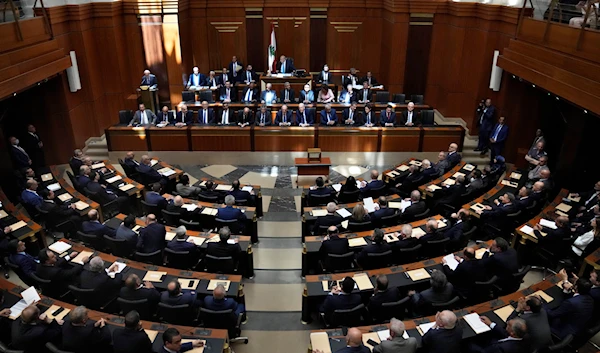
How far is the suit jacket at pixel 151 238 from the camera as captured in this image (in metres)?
7.34

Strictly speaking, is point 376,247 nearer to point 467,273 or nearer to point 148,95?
point 467,273

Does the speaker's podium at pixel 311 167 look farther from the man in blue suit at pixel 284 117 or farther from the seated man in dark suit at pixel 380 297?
the seated man in dark suit at pixel 380 297

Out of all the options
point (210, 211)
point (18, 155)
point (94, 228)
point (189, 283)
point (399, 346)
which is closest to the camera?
point (399, 346)

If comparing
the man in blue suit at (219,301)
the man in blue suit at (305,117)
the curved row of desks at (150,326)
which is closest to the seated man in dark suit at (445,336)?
the curved row of desks at (150,326)

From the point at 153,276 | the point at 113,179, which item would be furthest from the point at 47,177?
the point at 153,276

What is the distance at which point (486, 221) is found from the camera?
28.5 feet

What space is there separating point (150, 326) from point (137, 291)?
57cm

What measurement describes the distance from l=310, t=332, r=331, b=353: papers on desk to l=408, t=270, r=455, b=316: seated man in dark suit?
1433mm

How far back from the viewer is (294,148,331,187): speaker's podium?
38.0 ft

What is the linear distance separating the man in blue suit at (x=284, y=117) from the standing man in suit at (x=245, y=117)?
764mm

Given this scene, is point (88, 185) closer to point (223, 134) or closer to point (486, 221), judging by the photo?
point (223, 134)

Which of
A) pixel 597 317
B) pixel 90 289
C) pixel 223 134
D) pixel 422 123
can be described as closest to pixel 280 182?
pixel 223 134

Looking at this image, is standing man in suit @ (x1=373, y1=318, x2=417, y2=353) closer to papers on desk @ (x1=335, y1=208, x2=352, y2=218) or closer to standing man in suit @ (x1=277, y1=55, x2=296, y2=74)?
papers on desk @ (x1=335, y1=208, x2=352, y2=218)

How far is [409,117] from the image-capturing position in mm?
13117
